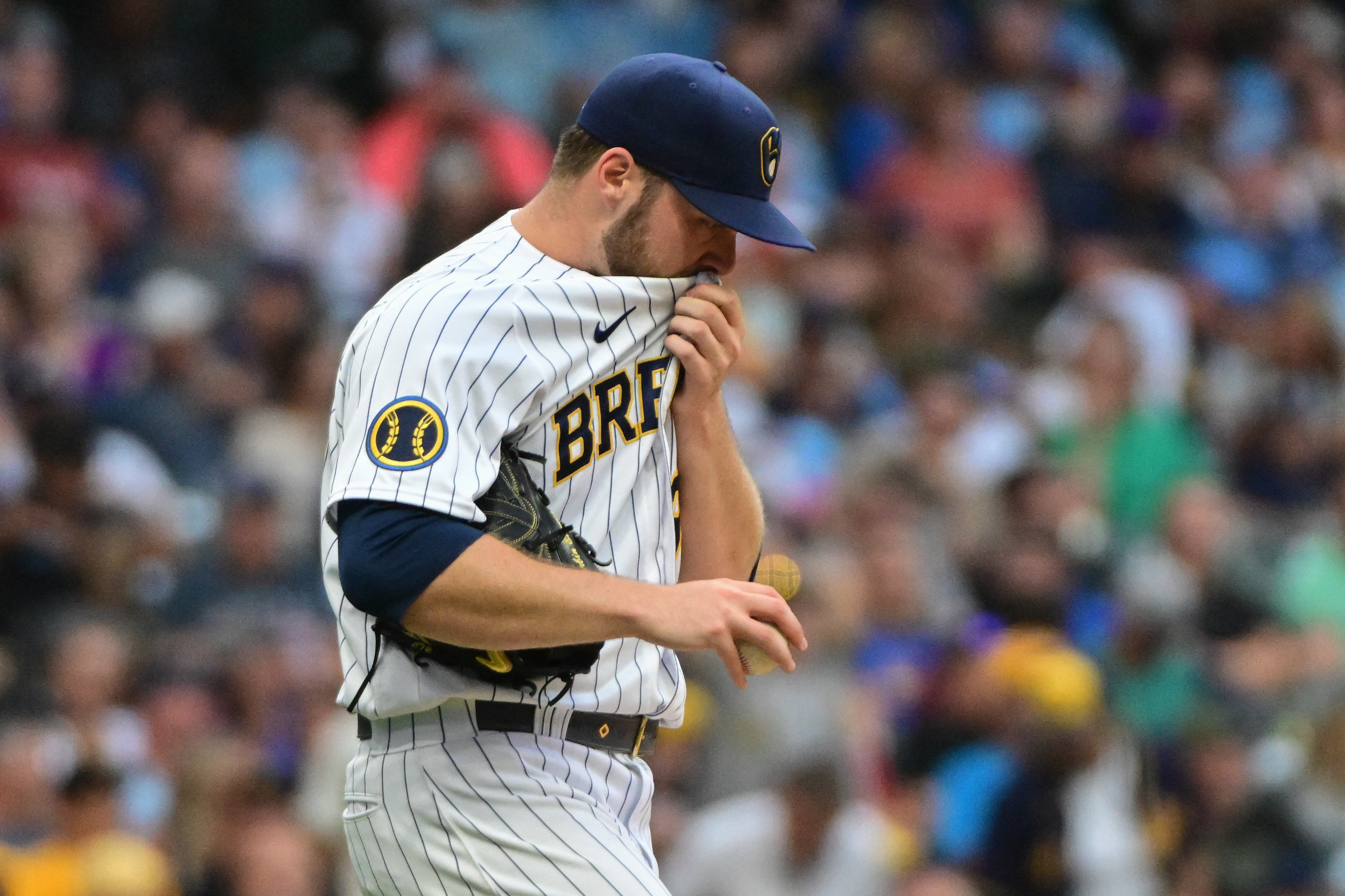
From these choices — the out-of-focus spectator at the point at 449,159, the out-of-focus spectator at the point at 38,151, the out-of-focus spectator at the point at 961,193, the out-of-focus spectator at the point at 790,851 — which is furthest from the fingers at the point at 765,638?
the out-of-focus spectator at the point at 961,193

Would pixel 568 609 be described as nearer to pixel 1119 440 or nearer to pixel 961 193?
pixel 1119 440

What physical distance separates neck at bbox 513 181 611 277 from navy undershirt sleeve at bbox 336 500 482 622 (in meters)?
0.57

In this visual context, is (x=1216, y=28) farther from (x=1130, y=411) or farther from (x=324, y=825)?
(x=324, y=825)

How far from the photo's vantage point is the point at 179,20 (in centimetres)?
927

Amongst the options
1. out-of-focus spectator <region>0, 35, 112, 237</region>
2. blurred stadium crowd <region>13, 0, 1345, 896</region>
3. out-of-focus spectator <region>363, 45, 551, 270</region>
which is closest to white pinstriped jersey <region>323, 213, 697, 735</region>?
blurred stadium crowd <region>13, 0, 1345, 896</region>

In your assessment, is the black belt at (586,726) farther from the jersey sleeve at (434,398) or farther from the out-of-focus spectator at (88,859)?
the out-of-focus spectator at (88,859)

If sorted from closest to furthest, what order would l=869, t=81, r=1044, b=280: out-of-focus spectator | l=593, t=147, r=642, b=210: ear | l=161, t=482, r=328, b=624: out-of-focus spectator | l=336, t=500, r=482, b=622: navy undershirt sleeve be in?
l=336, t=500, r=482, b=622: navy undershirt sleeve
l=593, t=147, r=642, b=210: ear
l=161, t=482, r=328, b=624: out-of-focus spectator
l=869, t=81, r=1044, b=280: out-of-focus spectator

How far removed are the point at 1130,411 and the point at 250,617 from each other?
4254 mm

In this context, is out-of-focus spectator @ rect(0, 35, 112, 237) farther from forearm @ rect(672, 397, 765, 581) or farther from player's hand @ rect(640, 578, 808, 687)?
player's hand @ rect(640, 578, 808, 687)

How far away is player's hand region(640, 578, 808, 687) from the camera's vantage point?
260 centimetres

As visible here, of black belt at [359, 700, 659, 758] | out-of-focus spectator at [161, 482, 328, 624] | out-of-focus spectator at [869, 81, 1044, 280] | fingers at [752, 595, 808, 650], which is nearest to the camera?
fingers at [752, 595, 808, 650]

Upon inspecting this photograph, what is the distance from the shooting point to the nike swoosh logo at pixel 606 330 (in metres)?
2.87

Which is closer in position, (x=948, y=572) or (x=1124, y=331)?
(x=948, y=572)

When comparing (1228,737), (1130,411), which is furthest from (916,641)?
(1130,411)
